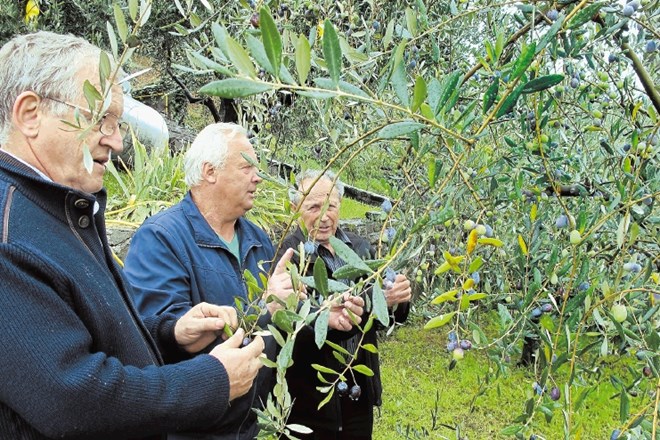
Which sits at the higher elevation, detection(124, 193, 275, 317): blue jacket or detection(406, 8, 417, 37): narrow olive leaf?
detection(406, 8, 417, 37): narrow olive leaf

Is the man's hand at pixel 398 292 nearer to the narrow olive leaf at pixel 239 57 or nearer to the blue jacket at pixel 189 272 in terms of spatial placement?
the blue jacket at pixel 189 272

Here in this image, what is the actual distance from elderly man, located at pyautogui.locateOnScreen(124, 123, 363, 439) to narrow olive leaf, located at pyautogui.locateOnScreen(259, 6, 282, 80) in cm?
95

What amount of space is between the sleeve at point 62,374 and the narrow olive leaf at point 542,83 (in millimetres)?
843

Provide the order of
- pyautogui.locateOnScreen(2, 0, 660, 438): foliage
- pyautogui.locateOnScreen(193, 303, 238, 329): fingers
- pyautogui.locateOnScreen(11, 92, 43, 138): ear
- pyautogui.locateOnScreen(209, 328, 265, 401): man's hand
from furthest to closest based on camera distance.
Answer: pyautogui.locateOnScreen(193, 303, 238, 329): fingers → pyautogui.locateOnScreen(209, 328, 265, 401): man's hand → pyautogui.locateOnScreen(11, 92, 43, 138): ear → pyautogui.locateOnScreen(2, 0, 660, 438): foliage

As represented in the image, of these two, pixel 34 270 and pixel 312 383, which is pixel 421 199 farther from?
pixel 312 383

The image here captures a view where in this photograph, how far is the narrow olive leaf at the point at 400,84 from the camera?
0.81 metres

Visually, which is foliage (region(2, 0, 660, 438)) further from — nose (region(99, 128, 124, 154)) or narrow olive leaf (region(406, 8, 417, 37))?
nose (region(99, 128, 124, 154))

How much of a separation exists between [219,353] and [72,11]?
617 centimetres

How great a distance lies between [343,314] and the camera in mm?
1945

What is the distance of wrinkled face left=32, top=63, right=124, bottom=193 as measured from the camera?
Answer: 1.19 m

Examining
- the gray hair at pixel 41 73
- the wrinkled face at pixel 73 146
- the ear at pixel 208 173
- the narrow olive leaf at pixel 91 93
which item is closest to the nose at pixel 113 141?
the wrinkled face at pixel 73 146

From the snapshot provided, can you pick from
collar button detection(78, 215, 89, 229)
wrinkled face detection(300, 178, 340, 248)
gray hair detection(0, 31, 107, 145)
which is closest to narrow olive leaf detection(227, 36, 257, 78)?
gray hair detection(0, 31, 107, 145)

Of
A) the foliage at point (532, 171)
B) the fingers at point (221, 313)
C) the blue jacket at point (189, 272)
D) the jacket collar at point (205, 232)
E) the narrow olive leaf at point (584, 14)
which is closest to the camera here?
the foliage at point (532, 171)

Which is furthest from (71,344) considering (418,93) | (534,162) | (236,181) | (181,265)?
(236,181)
